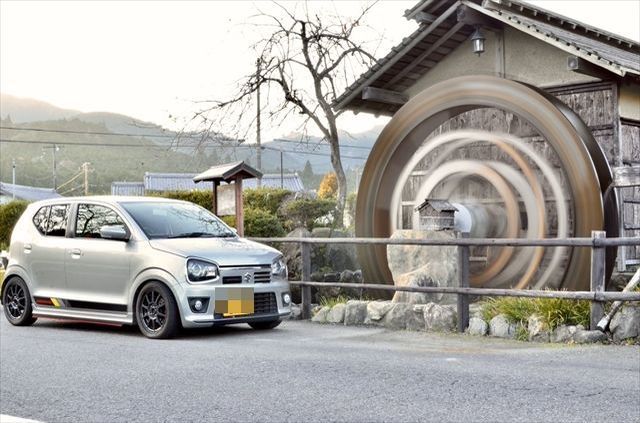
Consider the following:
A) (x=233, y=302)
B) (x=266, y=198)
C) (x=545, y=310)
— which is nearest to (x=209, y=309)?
(x=233, y=302)

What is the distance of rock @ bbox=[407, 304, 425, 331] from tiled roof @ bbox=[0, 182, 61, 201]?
74.9m

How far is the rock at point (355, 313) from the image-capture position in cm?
1218

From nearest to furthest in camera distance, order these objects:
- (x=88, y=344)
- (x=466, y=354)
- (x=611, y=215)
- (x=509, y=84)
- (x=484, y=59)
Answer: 1. (x=466, y=354)
2. (x=88, y=344)
3. (x=611, y=215)
4. (x=509, y=84)
5. (x=484, y=59)

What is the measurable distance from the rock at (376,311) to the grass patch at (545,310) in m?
1.40

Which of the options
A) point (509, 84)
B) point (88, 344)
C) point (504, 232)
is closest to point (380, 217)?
point (504, 232)

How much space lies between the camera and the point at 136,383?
7.79 meters

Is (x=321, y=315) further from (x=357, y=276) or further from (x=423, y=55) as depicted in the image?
(x=423, y=55)

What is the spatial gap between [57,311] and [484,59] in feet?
28.7

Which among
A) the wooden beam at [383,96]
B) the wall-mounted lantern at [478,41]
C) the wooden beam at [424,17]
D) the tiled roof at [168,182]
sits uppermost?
the tiled roof at [168,182]

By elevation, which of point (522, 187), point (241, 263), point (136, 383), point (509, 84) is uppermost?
point (509, 84)

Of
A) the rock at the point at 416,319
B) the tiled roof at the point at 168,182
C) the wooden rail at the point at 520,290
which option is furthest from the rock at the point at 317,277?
the tiled roof at the point at 168,182

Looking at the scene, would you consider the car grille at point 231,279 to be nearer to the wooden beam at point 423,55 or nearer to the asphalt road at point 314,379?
the asphalt road at point 314,379

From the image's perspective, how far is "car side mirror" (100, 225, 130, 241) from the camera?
11336mm

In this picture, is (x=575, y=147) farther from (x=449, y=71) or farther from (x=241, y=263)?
(x=241, y=263)
